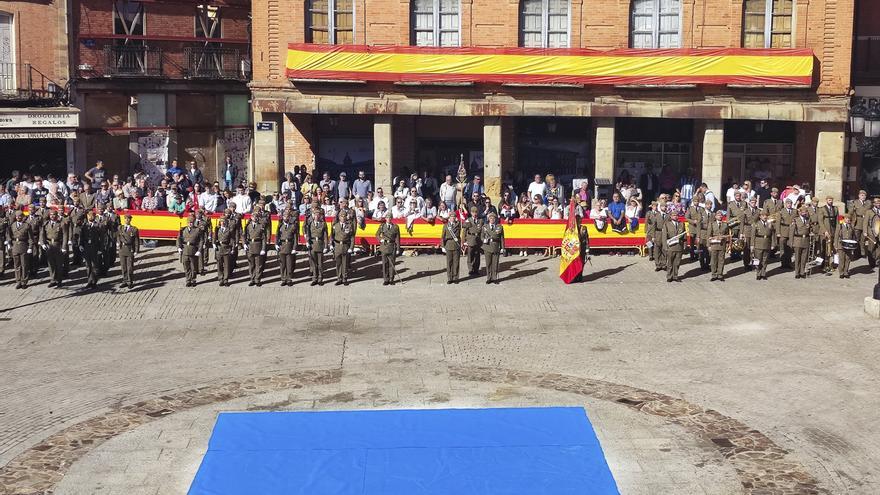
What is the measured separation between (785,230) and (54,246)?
1705 centimetres

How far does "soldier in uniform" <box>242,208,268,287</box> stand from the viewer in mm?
28469

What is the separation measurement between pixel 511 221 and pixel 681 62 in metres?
7.78

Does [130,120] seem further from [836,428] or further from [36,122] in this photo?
[836,428]

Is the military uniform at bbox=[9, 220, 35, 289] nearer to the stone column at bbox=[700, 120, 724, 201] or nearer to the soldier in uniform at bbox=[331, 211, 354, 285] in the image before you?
the soldier in uniform at bbox=[331, 211, 354, 285]

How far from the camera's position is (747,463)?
16547 mm

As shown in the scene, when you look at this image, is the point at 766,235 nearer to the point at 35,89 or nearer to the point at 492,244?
the point at 492,244

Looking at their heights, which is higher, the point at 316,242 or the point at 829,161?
the point at 829,161

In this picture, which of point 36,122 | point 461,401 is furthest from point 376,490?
point 36,122

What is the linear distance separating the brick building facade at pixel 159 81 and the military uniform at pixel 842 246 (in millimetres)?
22156

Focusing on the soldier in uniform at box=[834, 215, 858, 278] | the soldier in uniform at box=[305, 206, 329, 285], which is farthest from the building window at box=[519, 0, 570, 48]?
the soldier in uniform at box=[305, 206, 329, 285]

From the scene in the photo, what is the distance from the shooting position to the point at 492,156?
37.2m

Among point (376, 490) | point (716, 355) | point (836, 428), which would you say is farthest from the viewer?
point (716, 355)

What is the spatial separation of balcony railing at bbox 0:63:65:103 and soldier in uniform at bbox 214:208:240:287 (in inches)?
515

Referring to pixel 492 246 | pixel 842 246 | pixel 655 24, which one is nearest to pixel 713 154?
pixel 655 24
